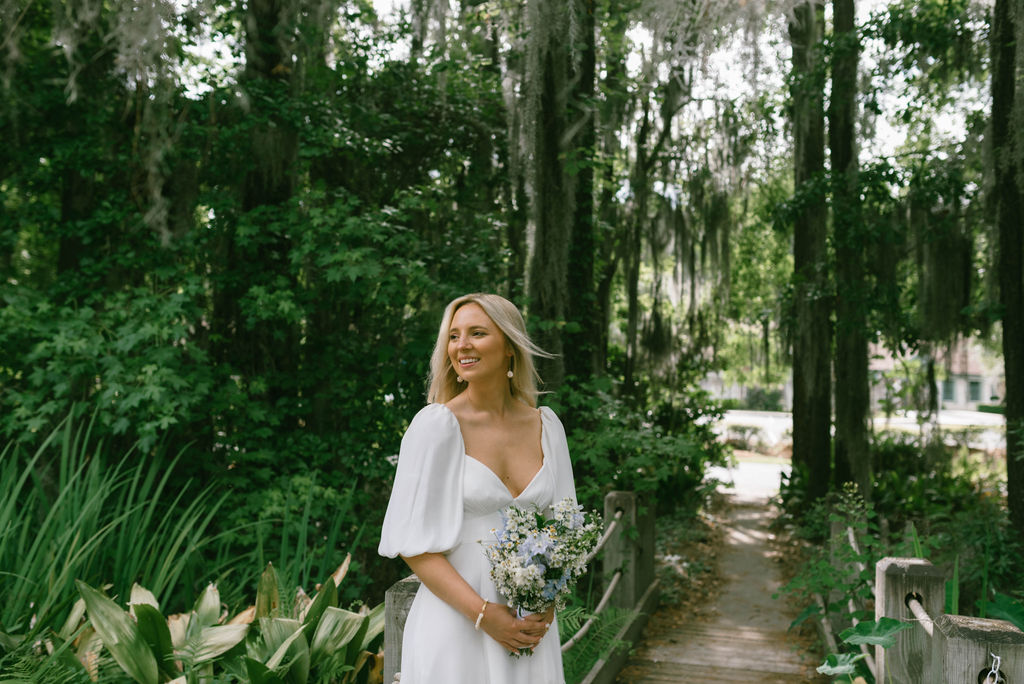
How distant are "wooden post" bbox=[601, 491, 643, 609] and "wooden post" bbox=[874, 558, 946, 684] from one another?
233cm

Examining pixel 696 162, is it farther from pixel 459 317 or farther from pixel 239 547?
pixel 459 317

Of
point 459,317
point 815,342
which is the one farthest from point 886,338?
point 459,317

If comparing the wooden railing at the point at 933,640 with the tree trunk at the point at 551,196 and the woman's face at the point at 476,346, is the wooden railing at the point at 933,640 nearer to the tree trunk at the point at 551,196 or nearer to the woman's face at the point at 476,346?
the woman's face at the point at 476,346

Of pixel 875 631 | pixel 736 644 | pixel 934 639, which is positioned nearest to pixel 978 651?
pixel 934 639

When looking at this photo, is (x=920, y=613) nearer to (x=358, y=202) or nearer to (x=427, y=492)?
(x=427, y=492)

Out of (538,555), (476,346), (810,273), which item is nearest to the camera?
(538,555)

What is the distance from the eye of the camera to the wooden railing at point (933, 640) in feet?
6.30

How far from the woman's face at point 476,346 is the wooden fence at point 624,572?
2001mm

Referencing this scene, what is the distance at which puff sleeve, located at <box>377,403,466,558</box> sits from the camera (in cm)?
184

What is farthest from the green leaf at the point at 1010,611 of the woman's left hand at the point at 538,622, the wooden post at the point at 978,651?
the woman's left hand at the point at 538,622

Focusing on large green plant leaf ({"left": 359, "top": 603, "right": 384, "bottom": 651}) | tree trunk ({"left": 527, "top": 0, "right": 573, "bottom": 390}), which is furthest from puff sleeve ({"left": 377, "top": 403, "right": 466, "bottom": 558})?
tree trunk ({"left": 527, "top": 0, "right": 573, "bottom": 390})

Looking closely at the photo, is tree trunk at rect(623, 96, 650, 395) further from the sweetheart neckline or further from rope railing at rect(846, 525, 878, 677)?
the sweetheart neckline

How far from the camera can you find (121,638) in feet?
8.66

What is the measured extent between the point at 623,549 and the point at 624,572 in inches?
8.6
